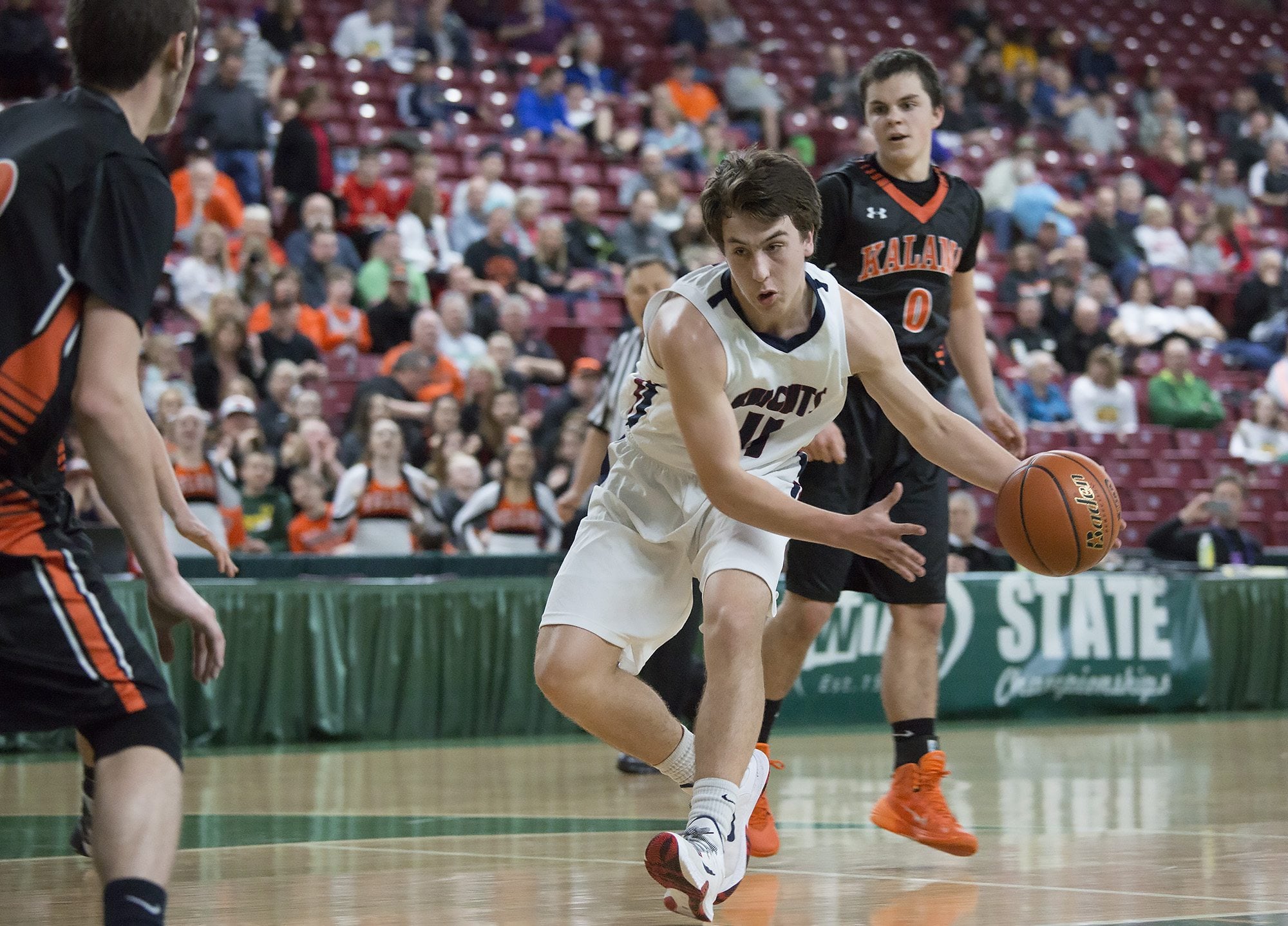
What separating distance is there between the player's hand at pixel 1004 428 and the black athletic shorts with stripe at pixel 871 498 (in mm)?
269

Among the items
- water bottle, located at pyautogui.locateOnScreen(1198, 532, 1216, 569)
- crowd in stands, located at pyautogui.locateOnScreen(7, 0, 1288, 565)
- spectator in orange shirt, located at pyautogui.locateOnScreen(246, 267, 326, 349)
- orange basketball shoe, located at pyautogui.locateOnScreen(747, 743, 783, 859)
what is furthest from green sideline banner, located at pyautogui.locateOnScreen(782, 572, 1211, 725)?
orange basketball shoe, located at pyautogui.locateOnScreen(747, 743, 783, 859)

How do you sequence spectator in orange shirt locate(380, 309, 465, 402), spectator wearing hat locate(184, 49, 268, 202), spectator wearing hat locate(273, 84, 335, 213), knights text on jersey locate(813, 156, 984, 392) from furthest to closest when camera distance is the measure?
spectator wearing hat locate(273, 84, 335, 213) → spectator wearing hat locate(184, 49, 268, 202) → spectator in orange shirt locate(380, 309, 465, 402) → knights text on jersey locate(813, 156, 984, 392)

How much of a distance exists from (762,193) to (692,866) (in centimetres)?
148

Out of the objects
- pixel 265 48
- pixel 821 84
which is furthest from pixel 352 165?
pixel 821 84

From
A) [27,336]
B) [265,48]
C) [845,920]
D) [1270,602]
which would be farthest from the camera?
[265,48]

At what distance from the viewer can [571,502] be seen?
7.11 metres

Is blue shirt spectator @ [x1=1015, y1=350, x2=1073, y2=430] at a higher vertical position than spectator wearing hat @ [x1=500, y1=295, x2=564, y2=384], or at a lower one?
lower

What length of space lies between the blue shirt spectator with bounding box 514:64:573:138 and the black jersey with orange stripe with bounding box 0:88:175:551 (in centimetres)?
1262

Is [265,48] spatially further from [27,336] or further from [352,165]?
[27,336]

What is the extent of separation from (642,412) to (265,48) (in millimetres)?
10495

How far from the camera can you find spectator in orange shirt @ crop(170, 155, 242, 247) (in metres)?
11.8

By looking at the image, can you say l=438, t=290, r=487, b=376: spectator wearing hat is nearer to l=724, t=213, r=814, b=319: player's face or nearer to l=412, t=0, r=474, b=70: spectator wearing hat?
l=412, t=0, r=474, b=70: spectator wearing hat

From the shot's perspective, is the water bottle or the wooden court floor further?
the water bottle

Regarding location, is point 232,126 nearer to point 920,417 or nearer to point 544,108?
point 544,108
